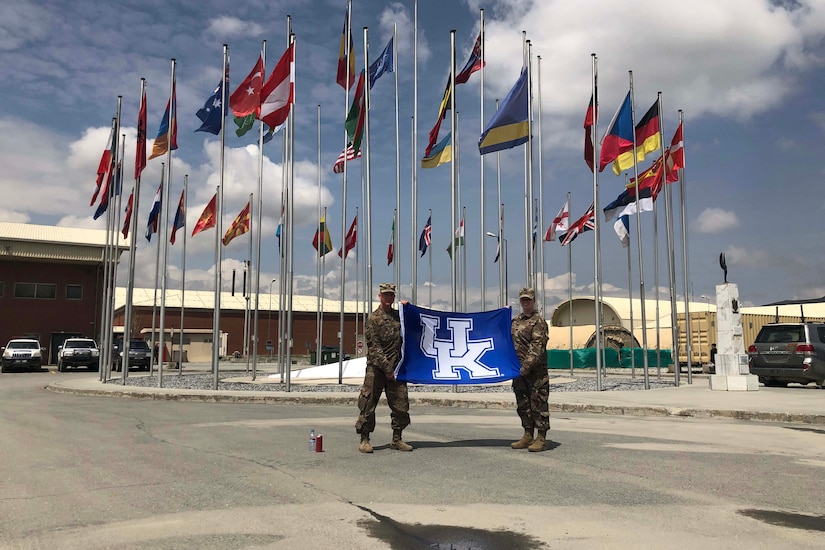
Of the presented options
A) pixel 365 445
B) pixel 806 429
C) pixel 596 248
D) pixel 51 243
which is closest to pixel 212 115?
pixel 596 248

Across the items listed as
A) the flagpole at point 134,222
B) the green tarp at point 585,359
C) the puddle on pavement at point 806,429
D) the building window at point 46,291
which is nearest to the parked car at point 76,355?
the building window at point 46,291

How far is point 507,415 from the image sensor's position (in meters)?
14.4

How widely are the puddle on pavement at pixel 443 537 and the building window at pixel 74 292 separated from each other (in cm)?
5154

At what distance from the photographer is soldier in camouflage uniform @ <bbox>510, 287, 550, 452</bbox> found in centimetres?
866

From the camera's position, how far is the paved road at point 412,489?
16.0 feet

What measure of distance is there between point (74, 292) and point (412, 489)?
167 feet

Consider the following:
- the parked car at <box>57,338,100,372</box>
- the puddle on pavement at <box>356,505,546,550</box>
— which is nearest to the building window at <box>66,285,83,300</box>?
the parked car at <box>57,338,100,372</box>

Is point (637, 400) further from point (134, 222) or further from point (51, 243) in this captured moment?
point (51, 243)

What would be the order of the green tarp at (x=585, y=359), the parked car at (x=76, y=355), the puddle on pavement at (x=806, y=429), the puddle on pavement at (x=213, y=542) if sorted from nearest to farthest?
the puddle on pavement at (x=213, y=542) → the puddle on pavement at (x=806, y=429) → the parked car at (x=76, y=355) → the green tarp at (x=585, y=359)

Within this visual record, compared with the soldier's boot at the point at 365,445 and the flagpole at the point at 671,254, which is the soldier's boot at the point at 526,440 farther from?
the flagpole at the point at 671,254

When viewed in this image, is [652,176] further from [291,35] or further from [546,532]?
[546,532]

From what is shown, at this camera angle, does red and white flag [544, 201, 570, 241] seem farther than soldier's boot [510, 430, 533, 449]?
Yes

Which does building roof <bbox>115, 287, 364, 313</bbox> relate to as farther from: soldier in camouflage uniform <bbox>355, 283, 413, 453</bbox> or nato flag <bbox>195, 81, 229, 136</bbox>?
soldier in camouflage uniform <bbox>355, 283, 413, 453</bbox>

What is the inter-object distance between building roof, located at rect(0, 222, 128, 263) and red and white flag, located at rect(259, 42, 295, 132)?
3242cm
